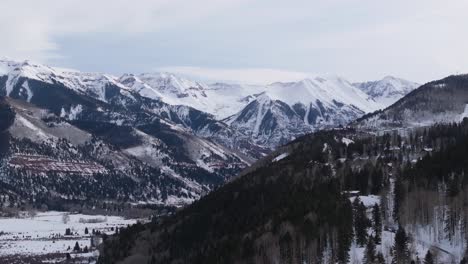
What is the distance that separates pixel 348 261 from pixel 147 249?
8467cm

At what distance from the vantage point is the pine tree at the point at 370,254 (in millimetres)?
124875

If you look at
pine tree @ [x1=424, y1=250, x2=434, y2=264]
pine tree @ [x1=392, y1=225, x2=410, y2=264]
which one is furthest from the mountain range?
pine tree @ [x1=392, y1=225, x2=410, y2=264]

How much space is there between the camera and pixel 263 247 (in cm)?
14750

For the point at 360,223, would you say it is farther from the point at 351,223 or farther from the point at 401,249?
the point at 401,249

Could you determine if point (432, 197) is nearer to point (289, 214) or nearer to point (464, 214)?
point (464, 214)

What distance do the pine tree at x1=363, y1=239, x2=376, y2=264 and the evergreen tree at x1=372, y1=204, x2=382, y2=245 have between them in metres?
4.03

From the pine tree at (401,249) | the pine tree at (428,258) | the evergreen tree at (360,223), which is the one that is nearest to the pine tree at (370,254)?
the pine tree at (401,249)

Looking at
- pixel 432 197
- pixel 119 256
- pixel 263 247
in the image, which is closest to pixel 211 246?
pixel 263 247

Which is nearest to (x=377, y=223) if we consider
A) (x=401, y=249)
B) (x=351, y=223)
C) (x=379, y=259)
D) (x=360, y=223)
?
(x=360, y=223)

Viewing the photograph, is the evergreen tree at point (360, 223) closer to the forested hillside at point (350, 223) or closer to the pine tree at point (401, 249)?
the forested hillside at point (350, 223)

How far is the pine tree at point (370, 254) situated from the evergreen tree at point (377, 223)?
13.2 ft

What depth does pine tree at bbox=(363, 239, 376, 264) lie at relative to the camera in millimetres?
124875

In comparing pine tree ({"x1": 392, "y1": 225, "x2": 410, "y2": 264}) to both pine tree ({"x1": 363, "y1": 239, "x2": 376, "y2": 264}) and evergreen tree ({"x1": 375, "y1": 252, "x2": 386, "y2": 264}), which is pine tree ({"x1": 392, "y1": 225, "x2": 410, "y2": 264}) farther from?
pine tree ({"x1": 363, "y1": 239, "x2": 376, "y2": 264})

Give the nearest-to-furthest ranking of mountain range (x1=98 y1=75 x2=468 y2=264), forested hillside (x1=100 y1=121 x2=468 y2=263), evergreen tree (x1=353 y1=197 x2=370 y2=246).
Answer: mountain range (x1=98 y1=75 x2=468 y2=264) → forested hillside (x1=100 y1=121 x2=468 y2=263) → evergreen tree (x1=353 y1=197 x2=370 y2=246)
